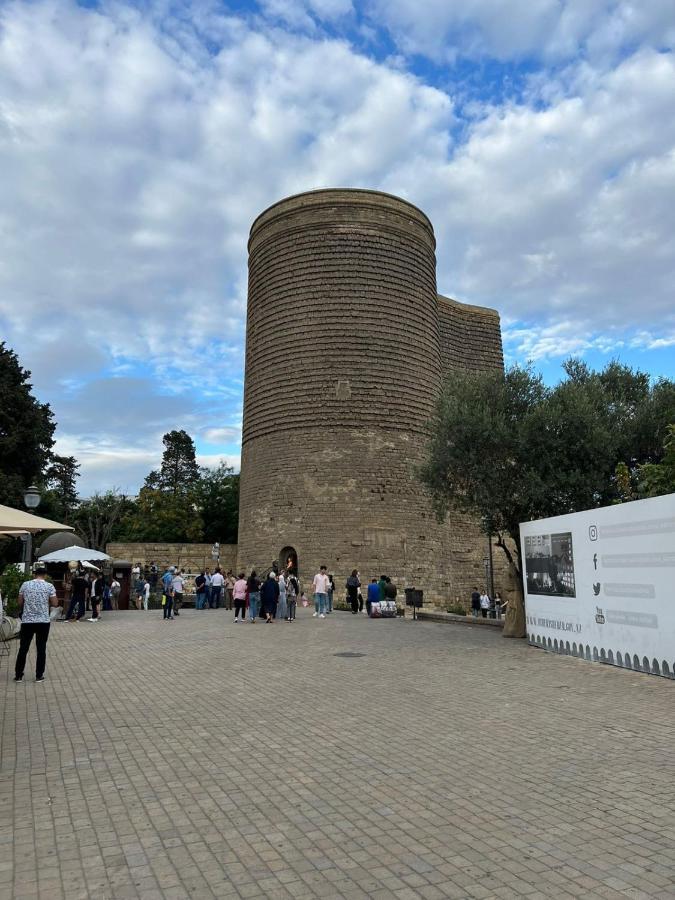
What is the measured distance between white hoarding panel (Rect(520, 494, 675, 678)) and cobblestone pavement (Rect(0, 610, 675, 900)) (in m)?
0.66

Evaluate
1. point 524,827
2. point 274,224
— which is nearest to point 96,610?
point 524,827

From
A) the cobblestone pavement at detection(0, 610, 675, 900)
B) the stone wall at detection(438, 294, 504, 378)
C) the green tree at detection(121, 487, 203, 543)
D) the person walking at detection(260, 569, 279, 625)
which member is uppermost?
the stone wall at detection(438, 294, 504, 378)

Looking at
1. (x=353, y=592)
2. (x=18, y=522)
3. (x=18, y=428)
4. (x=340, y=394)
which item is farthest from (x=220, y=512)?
(x=18, y=522)

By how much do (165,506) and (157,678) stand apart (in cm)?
4094

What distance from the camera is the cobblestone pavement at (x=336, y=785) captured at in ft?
10.3

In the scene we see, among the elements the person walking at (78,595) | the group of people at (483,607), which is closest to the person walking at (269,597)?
the person walking at (78,595)

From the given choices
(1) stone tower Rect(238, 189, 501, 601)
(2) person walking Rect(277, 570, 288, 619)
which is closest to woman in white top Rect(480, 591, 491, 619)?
(1) stone tower Rect(238, 189, 501, 601)

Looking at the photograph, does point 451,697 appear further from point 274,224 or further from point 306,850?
point 274,224

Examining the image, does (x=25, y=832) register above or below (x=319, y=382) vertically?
below

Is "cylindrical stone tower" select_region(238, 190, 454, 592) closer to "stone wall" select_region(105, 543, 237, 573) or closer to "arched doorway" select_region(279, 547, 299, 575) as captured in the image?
"arched doorway" select_region(279, 547, 299, 575)

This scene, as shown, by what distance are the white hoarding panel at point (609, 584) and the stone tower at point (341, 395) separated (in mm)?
14161

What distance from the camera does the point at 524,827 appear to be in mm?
3688

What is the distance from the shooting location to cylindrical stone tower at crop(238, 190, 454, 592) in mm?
26094

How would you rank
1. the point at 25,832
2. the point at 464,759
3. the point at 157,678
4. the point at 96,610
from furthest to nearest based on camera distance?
the point at 96,610 < the point at 157,678 < the point at 464,759 < the point at 25,832
